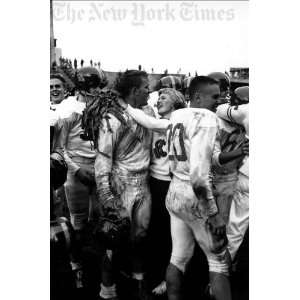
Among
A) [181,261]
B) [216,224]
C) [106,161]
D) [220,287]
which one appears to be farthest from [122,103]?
[220,287]

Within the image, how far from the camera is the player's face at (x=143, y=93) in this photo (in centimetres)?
306

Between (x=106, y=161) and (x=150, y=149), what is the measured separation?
288 mm

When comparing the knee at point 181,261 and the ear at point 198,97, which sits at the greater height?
the ear at point 198,97

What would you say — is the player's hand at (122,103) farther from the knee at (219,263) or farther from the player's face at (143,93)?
the knee at (219,263)

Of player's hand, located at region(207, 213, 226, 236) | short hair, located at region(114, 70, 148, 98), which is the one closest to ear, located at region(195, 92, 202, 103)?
short hair, located at region(114, 70, 148, 98)

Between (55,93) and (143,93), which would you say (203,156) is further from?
(55,93)

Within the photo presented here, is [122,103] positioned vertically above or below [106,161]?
above

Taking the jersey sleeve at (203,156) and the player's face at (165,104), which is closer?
the jersey sleeve at (203,156)

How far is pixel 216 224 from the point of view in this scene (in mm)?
3021

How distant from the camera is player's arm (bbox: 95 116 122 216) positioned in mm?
3094

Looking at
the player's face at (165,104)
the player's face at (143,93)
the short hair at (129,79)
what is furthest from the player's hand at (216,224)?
the short hair at (129,79)
